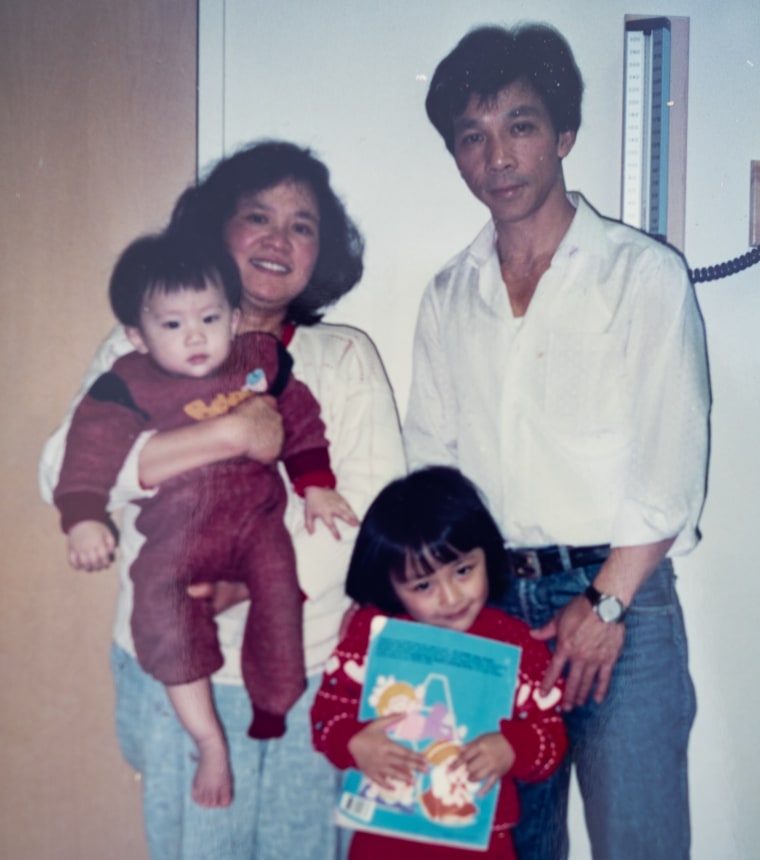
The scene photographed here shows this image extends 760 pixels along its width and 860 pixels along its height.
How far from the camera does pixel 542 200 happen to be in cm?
130

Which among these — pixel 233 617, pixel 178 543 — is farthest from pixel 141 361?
pixel 233 617

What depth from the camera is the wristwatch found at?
123cm

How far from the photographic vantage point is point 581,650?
1232mm

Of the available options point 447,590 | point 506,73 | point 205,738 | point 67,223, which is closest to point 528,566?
point 447,590

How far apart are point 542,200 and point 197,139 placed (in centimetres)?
53

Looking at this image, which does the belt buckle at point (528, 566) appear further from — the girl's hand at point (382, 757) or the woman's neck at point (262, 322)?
the woman's neck at point (262, 322)

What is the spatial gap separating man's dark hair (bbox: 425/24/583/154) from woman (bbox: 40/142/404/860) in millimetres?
215

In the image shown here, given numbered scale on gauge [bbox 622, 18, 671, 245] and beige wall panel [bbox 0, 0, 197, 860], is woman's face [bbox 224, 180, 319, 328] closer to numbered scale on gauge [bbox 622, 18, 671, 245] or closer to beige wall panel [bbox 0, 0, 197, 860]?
beige wall panel [bbox 0, 0, 197, 860]

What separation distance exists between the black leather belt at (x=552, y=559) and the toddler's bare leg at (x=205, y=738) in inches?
18.9

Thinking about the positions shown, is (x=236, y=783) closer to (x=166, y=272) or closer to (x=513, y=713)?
(x=513, y=713)

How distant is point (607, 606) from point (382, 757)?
386 millimetres

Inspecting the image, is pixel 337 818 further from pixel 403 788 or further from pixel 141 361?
pixel 141 361

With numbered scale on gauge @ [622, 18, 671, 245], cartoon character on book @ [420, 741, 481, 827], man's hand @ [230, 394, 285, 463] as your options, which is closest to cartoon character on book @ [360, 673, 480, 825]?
cartoon character on book @ [420, 741, 481, 827]

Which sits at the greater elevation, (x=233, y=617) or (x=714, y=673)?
(x=233, y=617)
